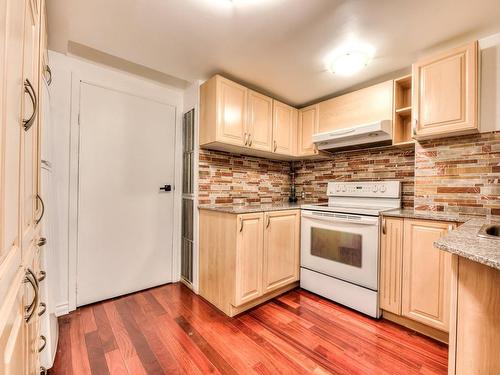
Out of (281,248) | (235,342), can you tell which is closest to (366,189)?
(281,248)

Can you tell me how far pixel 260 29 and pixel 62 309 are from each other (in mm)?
2656

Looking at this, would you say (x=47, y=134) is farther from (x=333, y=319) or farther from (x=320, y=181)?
(x=320, y=181)

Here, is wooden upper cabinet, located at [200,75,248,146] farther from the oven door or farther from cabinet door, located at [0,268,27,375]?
cabinet door, located at [0,268,27,375]

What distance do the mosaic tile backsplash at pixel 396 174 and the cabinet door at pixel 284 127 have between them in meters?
0.37

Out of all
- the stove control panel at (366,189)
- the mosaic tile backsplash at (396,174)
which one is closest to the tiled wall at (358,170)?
the mosaic tile backsplash at (396,174)

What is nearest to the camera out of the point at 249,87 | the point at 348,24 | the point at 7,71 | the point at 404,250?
the point at 7,71

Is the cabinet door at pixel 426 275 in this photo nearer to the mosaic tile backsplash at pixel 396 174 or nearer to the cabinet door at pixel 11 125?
the mosaic tile backsplash at pixel 396 174

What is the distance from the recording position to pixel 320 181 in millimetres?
3020

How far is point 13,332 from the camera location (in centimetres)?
58

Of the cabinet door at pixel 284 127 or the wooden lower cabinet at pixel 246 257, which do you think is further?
the cabinet door at pixel 284 127

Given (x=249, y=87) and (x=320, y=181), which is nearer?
(x=249, y=87)

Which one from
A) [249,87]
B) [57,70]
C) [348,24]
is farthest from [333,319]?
[57,70]

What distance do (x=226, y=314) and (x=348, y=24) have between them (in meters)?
2.36

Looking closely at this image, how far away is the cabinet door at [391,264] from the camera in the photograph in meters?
1.83
